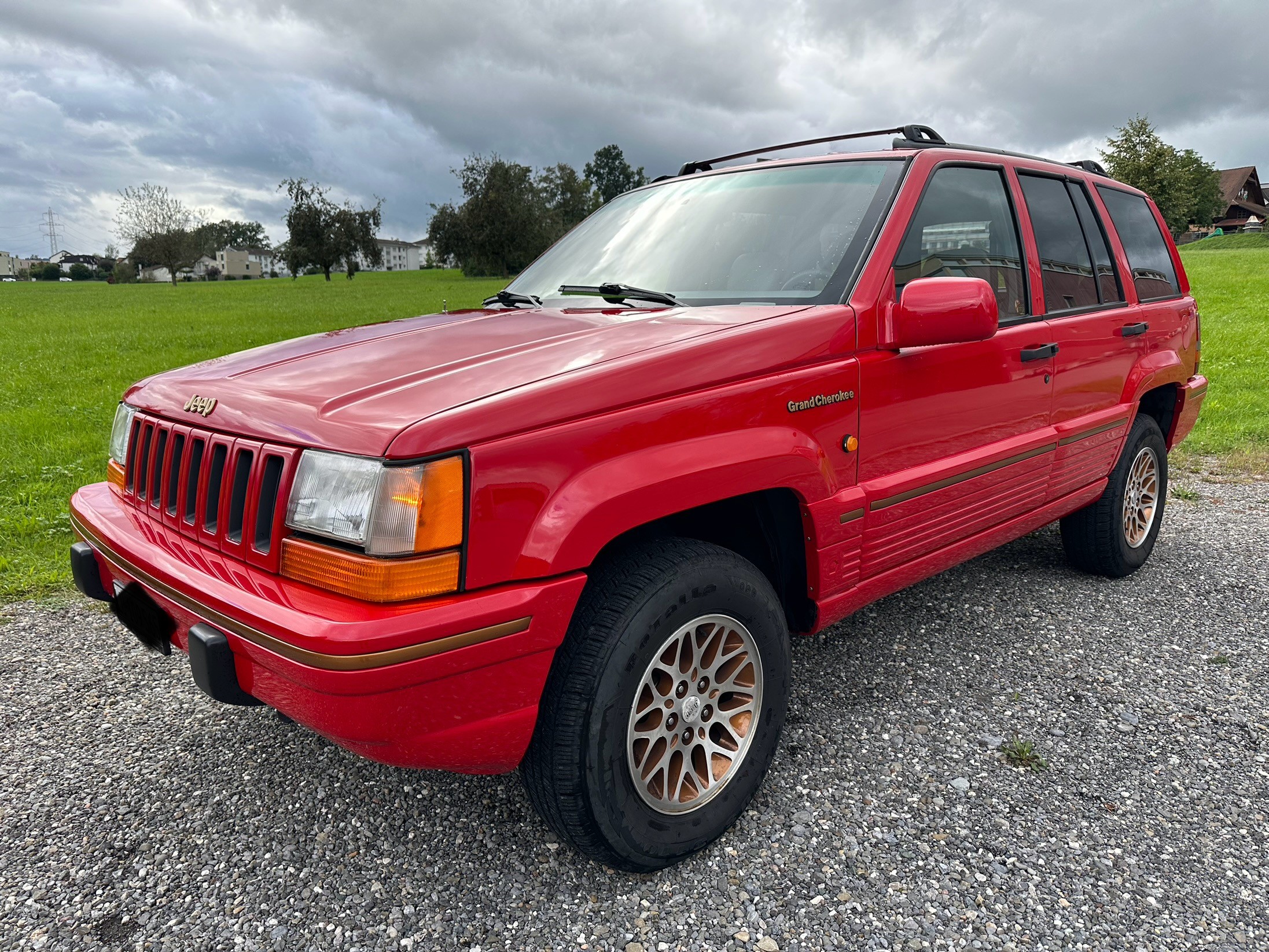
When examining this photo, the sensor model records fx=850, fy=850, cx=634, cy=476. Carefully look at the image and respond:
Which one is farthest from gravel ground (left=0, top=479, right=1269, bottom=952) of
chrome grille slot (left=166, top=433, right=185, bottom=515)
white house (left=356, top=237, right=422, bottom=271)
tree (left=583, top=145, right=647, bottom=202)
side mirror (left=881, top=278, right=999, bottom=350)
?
white house (left=356, top=237, right=422, bottom=271)

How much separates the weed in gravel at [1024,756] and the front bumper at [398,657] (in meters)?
1.65

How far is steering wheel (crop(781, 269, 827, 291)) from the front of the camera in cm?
262

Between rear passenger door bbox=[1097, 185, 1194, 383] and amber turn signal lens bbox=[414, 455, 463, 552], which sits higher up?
rear passenger door bbox=[1097, 185, 1194, 383]

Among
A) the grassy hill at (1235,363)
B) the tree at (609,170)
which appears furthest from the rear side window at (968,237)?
the tree at (609,170)

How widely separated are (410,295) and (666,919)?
36.4 meters

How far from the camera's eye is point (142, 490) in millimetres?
2412

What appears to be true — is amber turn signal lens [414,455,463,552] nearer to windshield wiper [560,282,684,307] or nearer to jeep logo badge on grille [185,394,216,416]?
jeep logo badge on grille [185,394,216,416]

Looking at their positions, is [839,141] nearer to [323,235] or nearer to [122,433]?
[122,433]

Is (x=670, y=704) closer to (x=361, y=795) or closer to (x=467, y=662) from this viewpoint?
(x=467, y=662)

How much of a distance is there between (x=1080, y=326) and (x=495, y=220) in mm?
52407

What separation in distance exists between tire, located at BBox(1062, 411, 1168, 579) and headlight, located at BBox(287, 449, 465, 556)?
11.2ft

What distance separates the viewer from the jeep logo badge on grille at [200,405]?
2.17m

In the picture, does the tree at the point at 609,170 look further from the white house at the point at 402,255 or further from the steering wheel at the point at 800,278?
the steering wheel at the point at 800,278

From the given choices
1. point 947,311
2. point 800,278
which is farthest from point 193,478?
point 947,311
